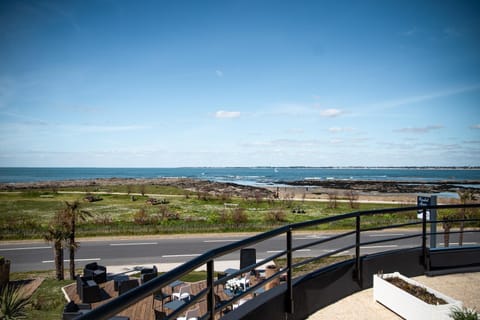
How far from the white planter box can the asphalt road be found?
1106 centimetres

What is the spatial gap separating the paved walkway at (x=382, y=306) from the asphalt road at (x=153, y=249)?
33.9ft

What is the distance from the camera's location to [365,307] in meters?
4.00

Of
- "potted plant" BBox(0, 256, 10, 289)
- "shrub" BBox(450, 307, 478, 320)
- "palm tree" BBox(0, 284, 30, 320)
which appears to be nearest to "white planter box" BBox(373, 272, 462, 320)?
"shrub" BBox(450, 307, 478, 320)

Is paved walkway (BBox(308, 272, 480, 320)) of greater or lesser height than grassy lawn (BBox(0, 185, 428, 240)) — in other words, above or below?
above

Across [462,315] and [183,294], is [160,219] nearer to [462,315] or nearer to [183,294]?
[183,294]

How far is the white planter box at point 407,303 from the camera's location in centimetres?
340

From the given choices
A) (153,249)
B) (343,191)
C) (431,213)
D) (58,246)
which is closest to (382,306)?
(431,213)

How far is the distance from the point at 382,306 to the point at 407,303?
0.40m

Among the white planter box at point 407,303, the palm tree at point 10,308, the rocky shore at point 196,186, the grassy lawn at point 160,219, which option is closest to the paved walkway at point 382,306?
the white planter box at point 407,303

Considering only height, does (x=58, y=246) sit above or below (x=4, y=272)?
above

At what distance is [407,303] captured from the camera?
3.72 m

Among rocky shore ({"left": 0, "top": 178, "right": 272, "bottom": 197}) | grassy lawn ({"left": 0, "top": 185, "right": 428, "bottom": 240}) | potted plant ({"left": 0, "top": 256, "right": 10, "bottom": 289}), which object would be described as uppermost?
potted plant ({"left": 0, "top": 256, "right": 10, "bottom": 289})

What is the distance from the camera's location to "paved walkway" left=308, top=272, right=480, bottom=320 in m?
3.75

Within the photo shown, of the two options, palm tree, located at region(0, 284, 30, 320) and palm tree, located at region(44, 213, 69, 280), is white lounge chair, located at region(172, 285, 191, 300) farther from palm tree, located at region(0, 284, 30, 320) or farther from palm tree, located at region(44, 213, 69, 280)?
palm tree, located at region(44, 213, 69, 280)
